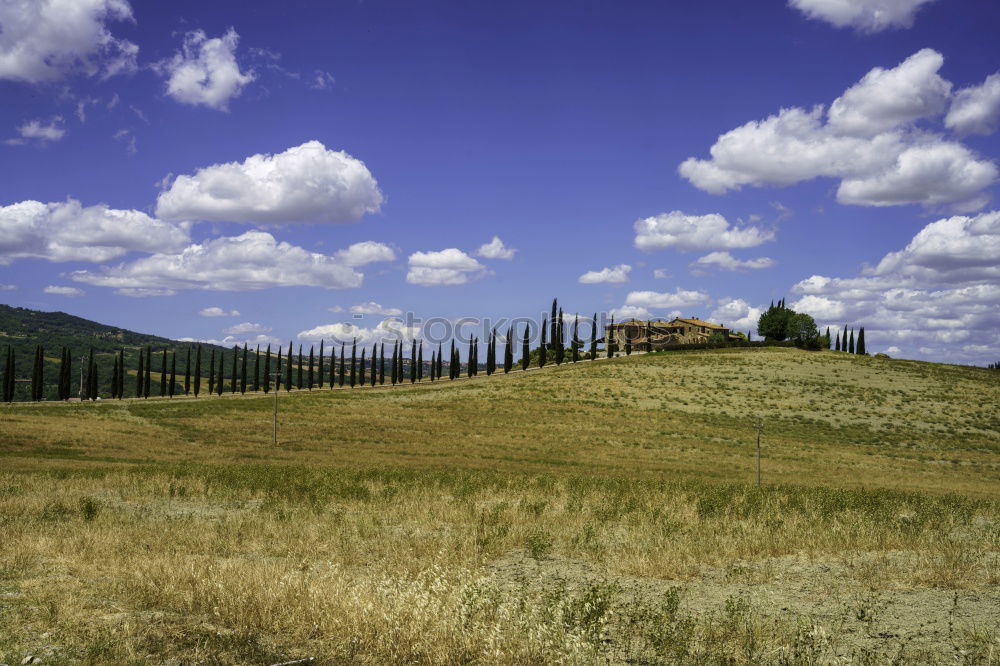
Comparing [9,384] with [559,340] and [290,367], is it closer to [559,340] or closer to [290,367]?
[290,367]

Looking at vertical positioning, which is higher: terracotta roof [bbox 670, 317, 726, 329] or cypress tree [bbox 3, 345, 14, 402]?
terracotta roof [bbox 670, 317, 726, 329]

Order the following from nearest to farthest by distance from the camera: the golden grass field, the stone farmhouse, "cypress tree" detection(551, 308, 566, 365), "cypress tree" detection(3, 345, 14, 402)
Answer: the golden grass field, "cypress tree" detection(3, 345, 14, 402), "cypress tree" detection(551, 308, 566, 365), the stone farmhouse

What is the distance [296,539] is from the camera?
1203 centimetres

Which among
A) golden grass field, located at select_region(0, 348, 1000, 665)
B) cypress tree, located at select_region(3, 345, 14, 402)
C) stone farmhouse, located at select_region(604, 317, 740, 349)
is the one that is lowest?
cypress tree, located at select_region(3, 345, 14, 402)

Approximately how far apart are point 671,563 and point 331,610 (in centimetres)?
593

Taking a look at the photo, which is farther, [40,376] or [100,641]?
[40,376]

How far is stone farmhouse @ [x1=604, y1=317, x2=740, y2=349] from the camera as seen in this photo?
157375mm

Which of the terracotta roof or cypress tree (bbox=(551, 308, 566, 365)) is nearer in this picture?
cypress tree (bbox=(551, 308, 566, 365))

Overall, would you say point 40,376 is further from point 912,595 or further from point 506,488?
point 912,595

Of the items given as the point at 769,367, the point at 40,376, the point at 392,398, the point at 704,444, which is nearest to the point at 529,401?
the point at 392,398

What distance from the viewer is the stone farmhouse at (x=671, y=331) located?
157375 millimetres

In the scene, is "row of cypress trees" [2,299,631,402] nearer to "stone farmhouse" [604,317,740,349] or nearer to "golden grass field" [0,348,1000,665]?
"stone farmhouse" [604,317,740,349]

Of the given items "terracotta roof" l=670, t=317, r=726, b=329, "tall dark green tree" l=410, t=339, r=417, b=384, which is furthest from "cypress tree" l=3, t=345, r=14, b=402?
"terracotta roof" l=670, t=317, r=726, b=329

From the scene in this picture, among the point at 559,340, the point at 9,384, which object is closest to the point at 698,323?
the point at 559,340
